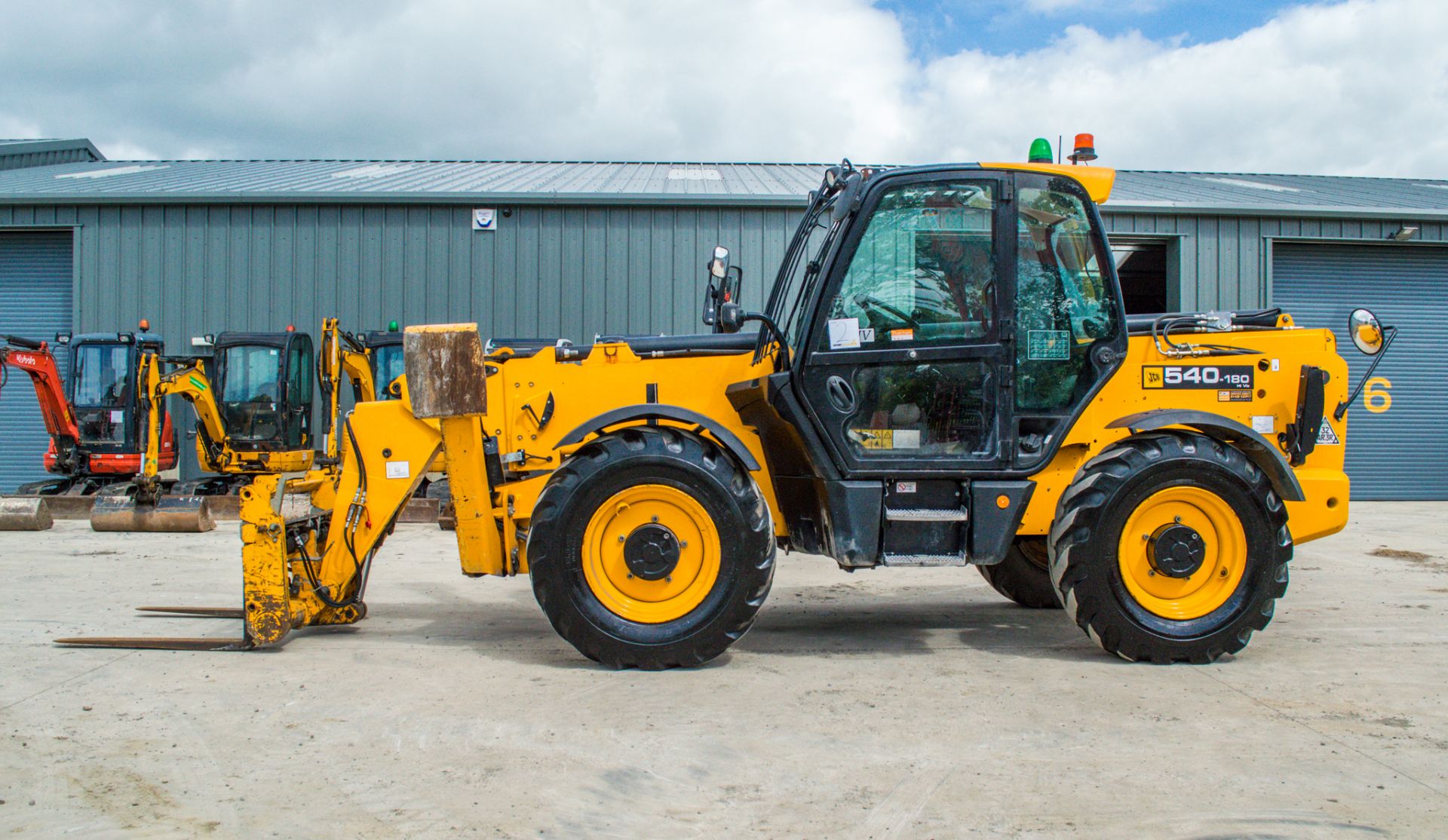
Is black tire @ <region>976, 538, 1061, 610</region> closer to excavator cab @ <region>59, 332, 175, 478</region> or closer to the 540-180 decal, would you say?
the 540-180 decal

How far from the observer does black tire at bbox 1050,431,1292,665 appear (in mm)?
5086

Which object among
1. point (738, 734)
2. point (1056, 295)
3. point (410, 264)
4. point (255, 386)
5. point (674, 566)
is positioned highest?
point (410, 264)

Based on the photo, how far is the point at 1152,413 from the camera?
533cm

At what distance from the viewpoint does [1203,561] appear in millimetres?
5227

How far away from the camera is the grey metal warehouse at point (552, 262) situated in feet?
51.9

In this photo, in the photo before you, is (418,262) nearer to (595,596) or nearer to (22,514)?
(22,514)

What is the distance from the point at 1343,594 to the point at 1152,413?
336 centimetres

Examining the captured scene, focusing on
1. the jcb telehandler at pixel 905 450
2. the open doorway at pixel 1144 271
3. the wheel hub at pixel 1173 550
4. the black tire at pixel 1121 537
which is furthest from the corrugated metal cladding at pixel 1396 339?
the wheel hub at pixel 1173 550

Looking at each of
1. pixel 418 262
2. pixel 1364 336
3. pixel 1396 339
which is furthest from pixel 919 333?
pixel 1396 339

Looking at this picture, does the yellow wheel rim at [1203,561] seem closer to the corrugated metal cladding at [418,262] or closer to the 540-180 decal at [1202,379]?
the 540-180 decal at [1202,379]

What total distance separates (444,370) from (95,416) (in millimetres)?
12071

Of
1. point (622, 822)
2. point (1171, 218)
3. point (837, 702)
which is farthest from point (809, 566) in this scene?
point (1171, 218)

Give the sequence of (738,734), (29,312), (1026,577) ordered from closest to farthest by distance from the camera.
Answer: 1. (738,734)
2. (1026,577)
3. (29,312)

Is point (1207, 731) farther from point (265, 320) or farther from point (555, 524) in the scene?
point (265, 320)
